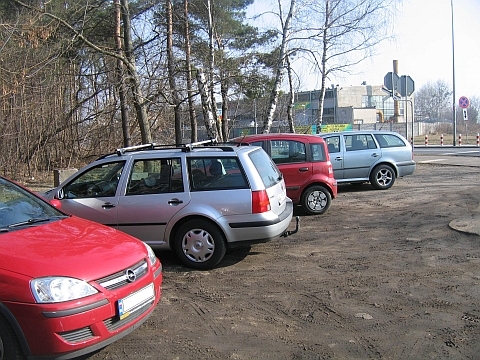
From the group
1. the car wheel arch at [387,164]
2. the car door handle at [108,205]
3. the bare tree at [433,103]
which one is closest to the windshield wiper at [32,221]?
the car door handle at [108,205]

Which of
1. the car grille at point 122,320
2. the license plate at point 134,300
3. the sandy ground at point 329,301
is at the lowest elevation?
the sandy ground at point 329,301

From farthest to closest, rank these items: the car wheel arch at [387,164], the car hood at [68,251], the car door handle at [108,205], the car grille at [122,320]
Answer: the car wheel arch at [387,164]
the car door handle at [108,205]
the car grille at [122,320]
the car hood at [68,251]

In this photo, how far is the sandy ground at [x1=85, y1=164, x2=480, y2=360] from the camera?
3.87m

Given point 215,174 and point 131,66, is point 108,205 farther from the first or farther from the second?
point 131,66

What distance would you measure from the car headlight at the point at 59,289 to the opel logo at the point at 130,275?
362 mm

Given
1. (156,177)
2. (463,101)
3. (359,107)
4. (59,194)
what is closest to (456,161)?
(463,101)

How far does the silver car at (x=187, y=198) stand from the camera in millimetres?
5973

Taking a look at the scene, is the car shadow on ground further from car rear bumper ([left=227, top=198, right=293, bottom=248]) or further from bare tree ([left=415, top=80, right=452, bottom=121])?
bare tree ([left=415, top=80, right=452, bottom=121])

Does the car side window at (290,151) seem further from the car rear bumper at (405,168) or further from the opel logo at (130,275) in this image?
the opel logo at (130,275)

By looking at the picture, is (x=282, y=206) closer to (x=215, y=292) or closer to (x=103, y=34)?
(x=215, y=292)

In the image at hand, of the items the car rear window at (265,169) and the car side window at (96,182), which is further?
the car side window at (96,182)

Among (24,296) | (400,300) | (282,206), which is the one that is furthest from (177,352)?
(282,206)

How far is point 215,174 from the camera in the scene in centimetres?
618

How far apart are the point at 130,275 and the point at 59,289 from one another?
2.09 feet
